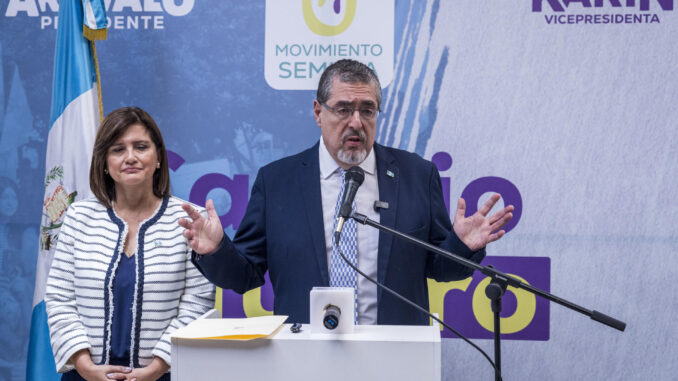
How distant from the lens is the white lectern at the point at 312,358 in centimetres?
129

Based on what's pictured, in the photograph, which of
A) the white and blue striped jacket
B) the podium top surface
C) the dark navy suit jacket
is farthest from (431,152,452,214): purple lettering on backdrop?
the podium top surface

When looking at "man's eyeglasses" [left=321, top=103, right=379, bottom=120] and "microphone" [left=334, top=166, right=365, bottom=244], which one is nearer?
"microphone" [left=334, top=166, right=365, bottom=244]

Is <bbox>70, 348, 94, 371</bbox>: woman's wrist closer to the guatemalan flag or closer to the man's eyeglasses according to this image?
the guatemalan flag

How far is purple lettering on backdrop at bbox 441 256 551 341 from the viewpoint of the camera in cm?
298

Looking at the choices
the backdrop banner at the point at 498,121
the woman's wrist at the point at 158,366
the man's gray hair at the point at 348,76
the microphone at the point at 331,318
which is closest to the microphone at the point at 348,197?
the microphone at the point at 331,318

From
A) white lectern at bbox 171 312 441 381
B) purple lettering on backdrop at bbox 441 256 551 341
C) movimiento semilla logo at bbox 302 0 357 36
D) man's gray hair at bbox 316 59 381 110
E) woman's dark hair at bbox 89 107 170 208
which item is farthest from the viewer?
movimiento semilla logo at bbox 302 0 357 36

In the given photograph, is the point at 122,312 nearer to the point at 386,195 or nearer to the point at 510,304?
Result: the point at 386,195

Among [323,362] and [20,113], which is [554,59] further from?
[20,113]

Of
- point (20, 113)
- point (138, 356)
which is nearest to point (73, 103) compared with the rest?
point (20, 113)

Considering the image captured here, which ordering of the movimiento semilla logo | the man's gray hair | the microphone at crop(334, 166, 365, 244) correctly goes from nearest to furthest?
the microphone at crop(334, 166, 365, 244)
the man's gray hair
the movimiento semilla logo

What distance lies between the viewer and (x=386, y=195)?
85.6 inches

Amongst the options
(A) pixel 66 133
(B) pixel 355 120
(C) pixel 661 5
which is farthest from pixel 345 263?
(C) pixel 661 5

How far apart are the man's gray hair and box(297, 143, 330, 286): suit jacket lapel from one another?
0.23m

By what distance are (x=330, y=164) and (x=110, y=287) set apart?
2.88ft
